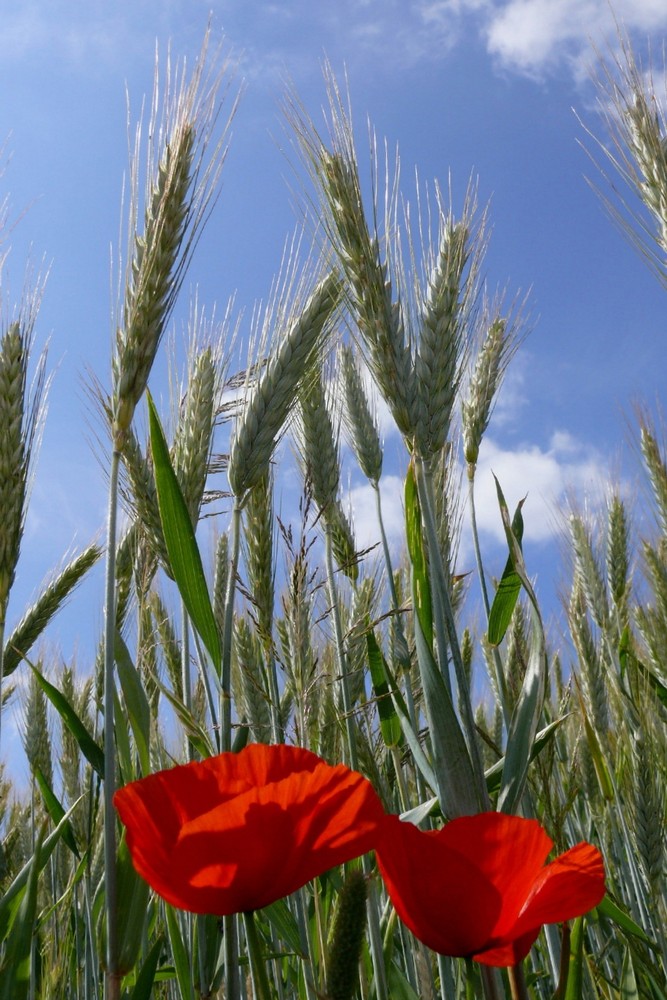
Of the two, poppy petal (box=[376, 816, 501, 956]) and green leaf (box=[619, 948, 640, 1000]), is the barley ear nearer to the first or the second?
green leaf (box=[619, 948, 640, 1000])

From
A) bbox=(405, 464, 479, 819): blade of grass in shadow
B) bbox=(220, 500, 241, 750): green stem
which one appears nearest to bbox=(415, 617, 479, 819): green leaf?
bbox=(405, 464, 479, 819): blade of grass in shadow

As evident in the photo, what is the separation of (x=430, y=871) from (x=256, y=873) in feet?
0.51

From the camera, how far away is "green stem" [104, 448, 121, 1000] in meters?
1.00

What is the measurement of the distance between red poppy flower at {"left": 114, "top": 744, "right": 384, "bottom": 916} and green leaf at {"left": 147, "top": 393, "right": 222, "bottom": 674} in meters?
0.48

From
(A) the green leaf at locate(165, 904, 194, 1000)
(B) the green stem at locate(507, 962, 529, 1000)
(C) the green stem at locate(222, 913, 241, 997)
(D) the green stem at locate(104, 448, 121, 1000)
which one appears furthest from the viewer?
(A) the green leaf at locate(165, 904, 194, 1000)

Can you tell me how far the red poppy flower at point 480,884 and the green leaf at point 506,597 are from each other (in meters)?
0.79

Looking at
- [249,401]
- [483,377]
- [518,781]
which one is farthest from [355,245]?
[518,781]

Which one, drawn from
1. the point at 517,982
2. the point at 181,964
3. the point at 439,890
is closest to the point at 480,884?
the point at 439,890

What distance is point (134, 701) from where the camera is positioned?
4.09ft

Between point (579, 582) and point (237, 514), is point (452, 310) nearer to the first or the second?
point (237, 514)

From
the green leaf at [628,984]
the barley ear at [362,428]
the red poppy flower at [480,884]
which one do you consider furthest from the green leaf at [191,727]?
the barley ear at [362,428]

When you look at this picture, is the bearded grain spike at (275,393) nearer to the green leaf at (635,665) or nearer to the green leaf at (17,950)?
the green leaf at (17,950)

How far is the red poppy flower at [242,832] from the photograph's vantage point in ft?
2.12

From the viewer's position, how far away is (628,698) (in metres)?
2.67
